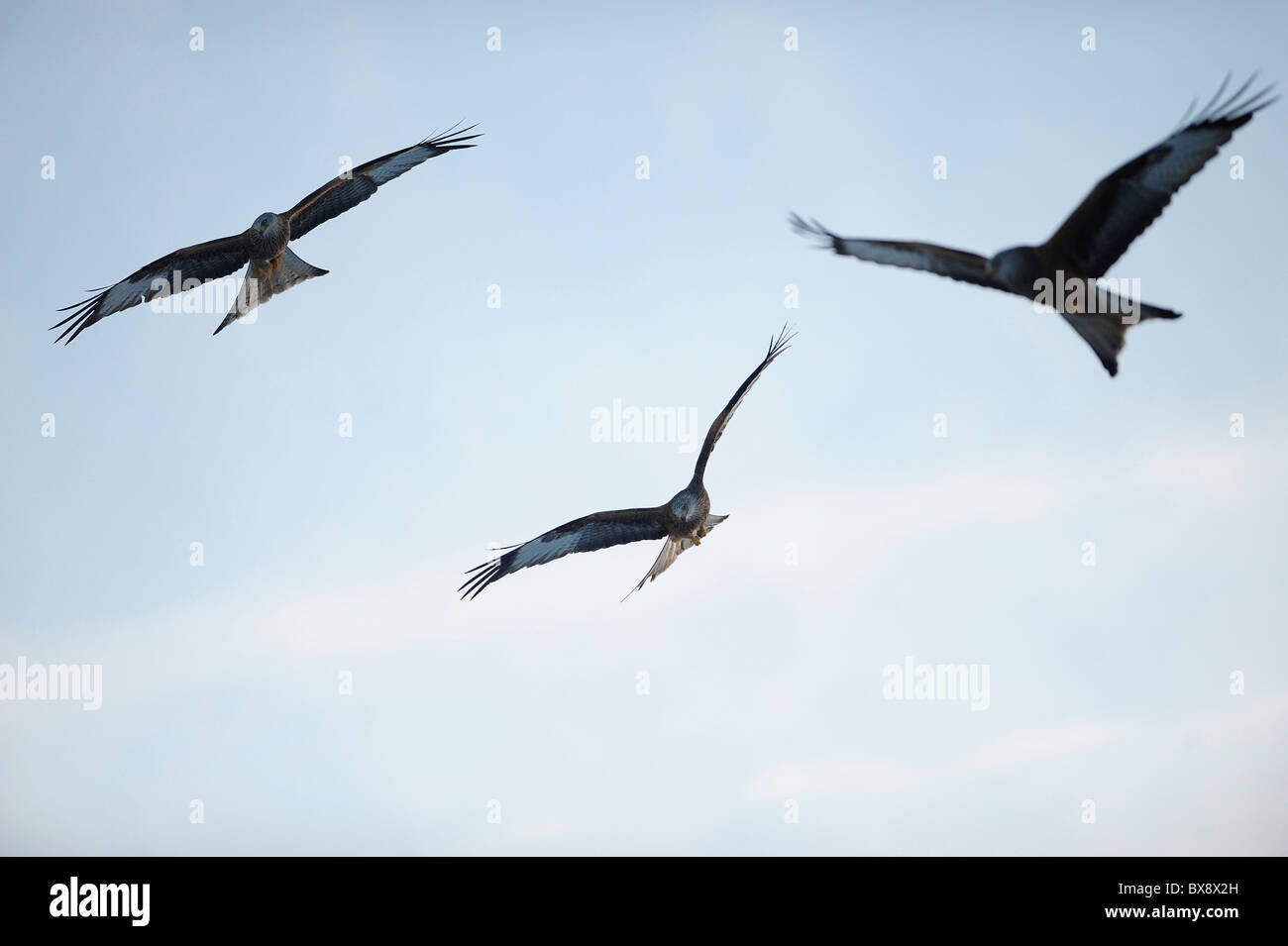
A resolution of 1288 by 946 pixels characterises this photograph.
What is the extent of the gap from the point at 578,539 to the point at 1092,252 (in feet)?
22.9

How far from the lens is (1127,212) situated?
12.4 m

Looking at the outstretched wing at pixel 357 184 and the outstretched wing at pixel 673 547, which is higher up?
the outstretched wing at pixel 357 184

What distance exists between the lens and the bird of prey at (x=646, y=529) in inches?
599

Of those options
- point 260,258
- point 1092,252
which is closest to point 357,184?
point 260,258

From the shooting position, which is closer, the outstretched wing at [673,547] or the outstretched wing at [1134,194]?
the outstretched wing at [1134,194]

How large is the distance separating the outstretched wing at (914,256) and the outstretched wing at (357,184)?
6.06 meters

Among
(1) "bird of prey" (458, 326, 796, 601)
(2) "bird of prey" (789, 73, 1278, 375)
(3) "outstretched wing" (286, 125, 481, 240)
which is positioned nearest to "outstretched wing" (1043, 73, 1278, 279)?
(2) "bird of prey" (789, 73, 1278, 375)

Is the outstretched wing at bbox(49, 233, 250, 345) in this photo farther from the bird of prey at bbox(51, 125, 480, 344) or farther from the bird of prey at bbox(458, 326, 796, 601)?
the bird of prey at bbox(458, 326, 796, 601)

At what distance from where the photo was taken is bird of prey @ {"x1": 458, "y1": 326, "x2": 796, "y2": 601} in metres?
15.2

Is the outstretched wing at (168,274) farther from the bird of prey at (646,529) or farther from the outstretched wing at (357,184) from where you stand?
the bird of prey at (646,529)

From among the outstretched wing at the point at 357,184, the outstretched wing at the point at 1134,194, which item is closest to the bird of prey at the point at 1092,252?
the outstretched wing at the point at 1134,194
